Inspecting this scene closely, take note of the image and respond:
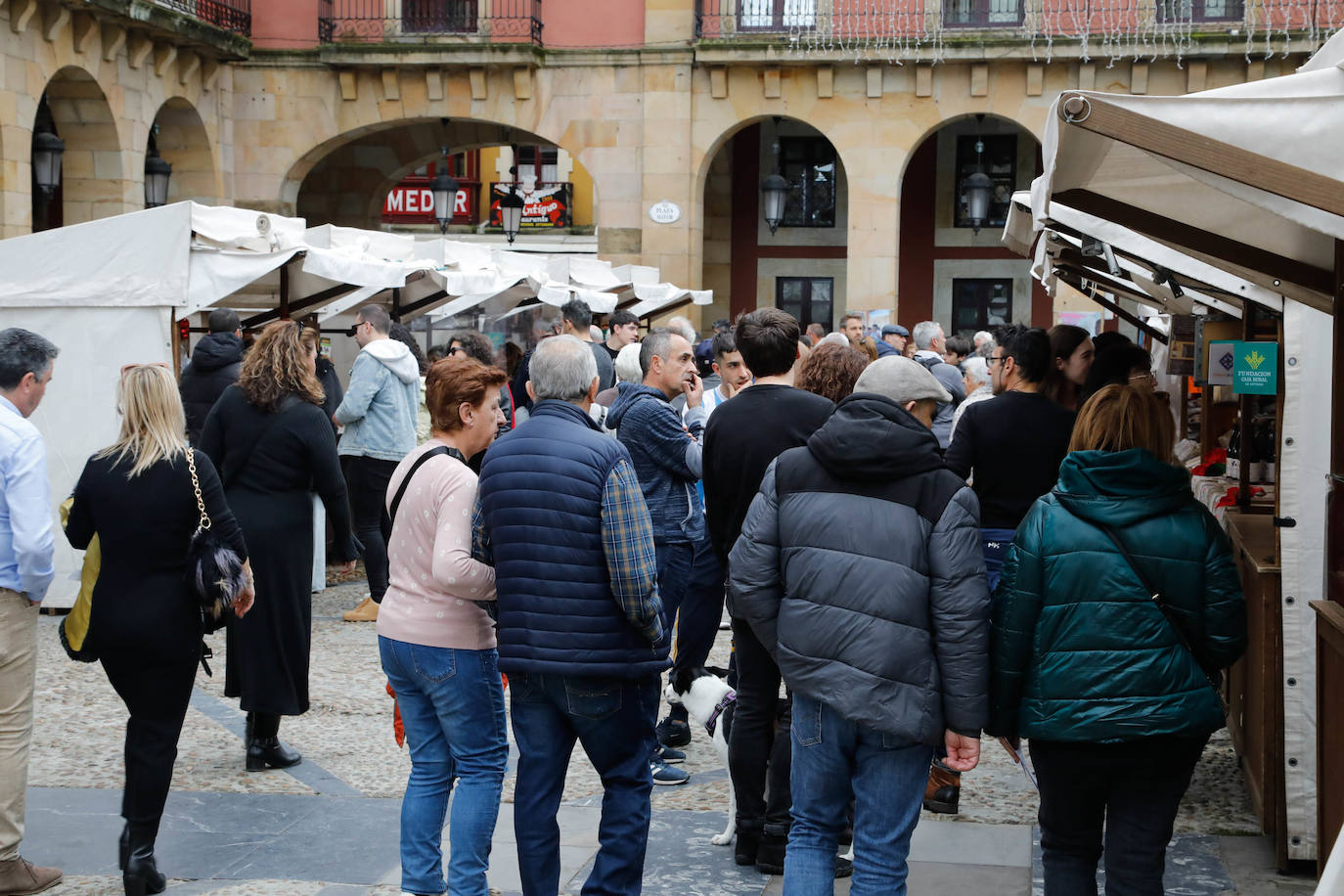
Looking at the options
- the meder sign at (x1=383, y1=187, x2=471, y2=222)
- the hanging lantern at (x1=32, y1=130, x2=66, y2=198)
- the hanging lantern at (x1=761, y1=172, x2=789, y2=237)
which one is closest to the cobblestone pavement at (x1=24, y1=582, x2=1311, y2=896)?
the hanging lantern at (x1=32, y1=130, x2=66, y2=198)

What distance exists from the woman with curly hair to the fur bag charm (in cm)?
226

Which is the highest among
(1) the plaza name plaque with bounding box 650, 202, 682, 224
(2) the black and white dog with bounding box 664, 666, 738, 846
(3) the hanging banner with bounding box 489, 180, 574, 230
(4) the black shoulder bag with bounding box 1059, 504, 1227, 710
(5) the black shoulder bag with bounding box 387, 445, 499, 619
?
(3) the hanging banner with bounding box 489, 180, 574, 230

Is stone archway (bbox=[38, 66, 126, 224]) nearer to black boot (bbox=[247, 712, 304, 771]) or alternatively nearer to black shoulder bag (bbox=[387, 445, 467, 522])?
black boot (bbox=[247, 712, 304, 771])

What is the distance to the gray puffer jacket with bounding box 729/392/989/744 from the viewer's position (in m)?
3.64

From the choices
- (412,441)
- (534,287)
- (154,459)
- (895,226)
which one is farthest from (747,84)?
(154,459)

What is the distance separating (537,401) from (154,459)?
4.55 feet

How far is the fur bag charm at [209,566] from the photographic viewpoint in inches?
188

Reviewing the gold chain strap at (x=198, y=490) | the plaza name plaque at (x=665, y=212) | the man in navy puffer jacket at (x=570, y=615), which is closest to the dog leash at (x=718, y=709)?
the man in navy puffer jacket at (x=570, y=615)

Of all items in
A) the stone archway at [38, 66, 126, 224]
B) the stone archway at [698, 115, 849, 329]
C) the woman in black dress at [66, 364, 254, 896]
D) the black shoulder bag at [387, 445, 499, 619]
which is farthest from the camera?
the stone archway at [698, 115, 849, 329]

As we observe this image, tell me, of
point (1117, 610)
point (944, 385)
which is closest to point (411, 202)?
point (944, 385)

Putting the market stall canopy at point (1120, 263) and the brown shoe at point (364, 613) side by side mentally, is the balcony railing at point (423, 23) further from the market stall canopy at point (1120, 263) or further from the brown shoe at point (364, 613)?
the market stall canopy at point (1120, 263)

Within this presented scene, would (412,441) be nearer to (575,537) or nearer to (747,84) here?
(575,537)

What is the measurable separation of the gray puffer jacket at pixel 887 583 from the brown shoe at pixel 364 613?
6.27 m

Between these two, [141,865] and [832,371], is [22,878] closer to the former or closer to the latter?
[141,865]
